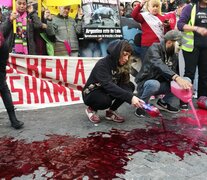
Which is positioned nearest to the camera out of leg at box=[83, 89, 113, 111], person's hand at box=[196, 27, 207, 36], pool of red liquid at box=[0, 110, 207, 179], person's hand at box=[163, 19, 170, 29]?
pool of red liquid at box=[0, 110, 207, 179]

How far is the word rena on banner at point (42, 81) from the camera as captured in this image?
516 cm

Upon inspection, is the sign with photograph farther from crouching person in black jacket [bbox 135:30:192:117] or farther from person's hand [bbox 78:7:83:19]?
crouching person in black jacket [bbox 135:30:192:117]

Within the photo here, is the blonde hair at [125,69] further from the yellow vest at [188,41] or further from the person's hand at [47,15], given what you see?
the person's hand at [47,15]

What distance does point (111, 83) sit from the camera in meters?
4.07

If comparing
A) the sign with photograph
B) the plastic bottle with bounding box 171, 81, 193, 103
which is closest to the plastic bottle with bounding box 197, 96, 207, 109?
the plastic bottle with bounding box 171, 81, 193, 103

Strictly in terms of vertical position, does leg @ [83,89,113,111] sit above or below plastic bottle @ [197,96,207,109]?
above

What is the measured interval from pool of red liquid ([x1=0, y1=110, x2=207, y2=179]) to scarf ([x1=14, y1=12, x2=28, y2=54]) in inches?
74.3

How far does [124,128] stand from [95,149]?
0.85 metres

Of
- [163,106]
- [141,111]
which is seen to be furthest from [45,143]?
[163,106]

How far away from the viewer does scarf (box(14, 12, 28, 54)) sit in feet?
16.5

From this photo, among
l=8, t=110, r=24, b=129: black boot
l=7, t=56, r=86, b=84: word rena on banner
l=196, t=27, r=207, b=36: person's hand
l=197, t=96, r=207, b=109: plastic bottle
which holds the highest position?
l=196, t=27, r=207, b=36: person's hand

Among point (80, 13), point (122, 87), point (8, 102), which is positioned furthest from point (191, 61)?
point (8, 102)

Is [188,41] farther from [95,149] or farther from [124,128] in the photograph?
[95,149]

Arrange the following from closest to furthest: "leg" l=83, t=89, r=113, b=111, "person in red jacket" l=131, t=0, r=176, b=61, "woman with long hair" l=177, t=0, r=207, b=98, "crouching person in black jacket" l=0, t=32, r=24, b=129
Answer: "crouching person in black jacket" l=0, t=32, r=24, b=129, "leg" l=83, t=89, r=113, b=111, "woman with long hair" l=177, t=0, r=207, b=98, "person in red jacket" l=131, t=0, r=176, b=61
